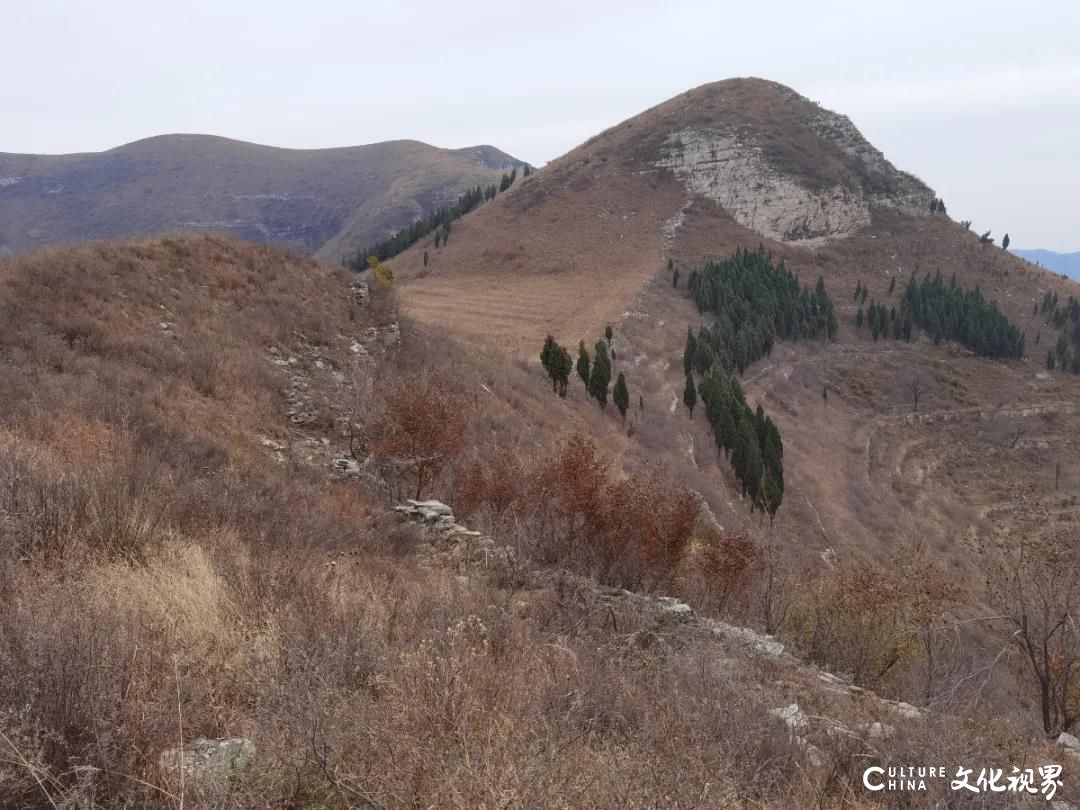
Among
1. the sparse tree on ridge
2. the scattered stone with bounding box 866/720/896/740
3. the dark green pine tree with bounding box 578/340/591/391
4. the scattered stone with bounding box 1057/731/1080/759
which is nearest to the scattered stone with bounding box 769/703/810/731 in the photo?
the scattered stone with bounding box 866/720/896/740

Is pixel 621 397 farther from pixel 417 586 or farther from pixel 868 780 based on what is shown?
pixel 868 780

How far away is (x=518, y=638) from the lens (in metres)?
4.41

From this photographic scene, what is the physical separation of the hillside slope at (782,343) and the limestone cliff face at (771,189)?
0.23 m

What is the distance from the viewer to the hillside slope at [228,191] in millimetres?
135250

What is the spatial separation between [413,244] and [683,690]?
73.7m

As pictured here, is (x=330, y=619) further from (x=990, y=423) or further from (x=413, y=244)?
(x=413, y=244)

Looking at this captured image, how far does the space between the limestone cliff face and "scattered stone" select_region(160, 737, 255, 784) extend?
77.6 metres

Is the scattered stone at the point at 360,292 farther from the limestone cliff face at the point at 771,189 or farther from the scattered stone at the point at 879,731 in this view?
the limestone cliff face at the point at 771,189

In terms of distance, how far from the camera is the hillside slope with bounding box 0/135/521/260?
135250mm

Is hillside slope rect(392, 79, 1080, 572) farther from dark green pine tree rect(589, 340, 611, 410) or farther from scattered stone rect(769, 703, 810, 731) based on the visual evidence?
scattered stone rect(769, 703, 810, 731)

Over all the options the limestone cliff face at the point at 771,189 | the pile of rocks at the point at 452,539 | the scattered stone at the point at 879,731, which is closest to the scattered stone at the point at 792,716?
the scattered stone at the point at 879,731

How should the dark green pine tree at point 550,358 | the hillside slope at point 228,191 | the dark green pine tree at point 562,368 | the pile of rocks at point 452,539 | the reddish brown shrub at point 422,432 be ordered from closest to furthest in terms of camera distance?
the pile of rocks at point 452,539
the reddish brown shrub at point 422,432
the dark green pine tree at point 562,368
the dark green pine tree at point 550,358
the hillside slope at point 228,191

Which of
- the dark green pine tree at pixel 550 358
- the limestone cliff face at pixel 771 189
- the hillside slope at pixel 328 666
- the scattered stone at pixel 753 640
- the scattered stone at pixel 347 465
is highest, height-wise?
the limestone cliff face at pixel 771 189

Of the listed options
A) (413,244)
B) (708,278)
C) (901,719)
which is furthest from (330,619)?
(413,244)
